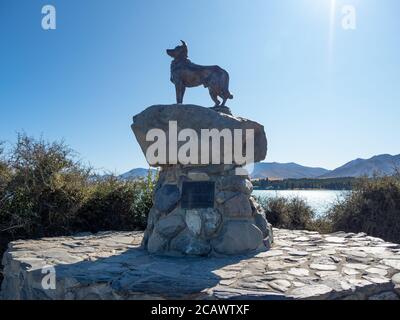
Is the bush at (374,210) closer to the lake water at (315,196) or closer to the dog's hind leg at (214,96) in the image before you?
the lake water at (315,196)

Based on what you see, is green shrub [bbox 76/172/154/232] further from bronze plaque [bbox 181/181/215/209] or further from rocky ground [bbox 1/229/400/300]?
bronze plaque [bbox 181/181/215/209]

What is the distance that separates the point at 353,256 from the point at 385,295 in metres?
1.01

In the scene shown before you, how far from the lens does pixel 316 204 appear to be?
9.19 meters

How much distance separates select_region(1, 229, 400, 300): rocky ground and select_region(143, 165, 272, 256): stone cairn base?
21cm

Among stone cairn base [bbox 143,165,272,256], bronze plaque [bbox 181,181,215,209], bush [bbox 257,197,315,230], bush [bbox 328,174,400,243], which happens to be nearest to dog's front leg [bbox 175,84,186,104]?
stone cairn base [bbox 143,165,272,256]

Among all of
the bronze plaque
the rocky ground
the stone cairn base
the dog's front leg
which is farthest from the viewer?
the dog's front leg

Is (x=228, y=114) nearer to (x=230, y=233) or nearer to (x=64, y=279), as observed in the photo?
(x=230, y=233)

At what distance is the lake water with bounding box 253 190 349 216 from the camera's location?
29.1 ft

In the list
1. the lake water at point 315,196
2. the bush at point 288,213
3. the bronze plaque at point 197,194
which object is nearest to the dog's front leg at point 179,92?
the bronze plaque at point 197,194

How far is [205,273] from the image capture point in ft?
11.2

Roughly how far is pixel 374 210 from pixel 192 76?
5400 mm

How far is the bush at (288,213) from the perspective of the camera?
8703mm

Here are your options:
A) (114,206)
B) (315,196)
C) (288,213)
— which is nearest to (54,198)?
(114,206)
